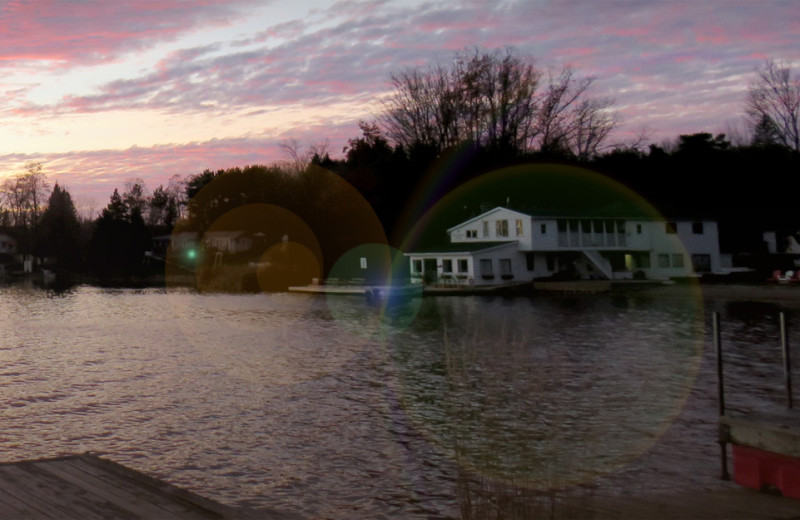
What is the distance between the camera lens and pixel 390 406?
61.1ft

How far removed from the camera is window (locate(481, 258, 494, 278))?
6981 centimetres

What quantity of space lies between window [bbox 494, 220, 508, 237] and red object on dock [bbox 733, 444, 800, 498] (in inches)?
2560

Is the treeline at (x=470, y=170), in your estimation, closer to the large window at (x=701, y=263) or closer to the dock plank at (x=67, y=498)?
the large window at (x=701, y=263)

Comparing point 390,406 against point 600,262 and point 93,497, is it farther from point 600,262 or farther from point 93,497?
point 600,262

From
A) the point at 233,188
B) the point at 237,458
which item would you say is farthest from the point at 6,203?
the point at 237,458

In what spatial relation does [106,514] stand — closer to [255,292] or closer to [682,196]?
[255,292]

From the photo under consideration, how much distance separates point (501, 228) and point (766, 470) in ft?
217

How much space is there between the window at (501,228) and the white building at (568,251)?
0.35 ft

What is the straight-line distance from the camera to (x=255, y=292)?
8094 cm

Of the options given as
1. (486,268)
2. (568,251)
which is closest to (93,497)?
(486,268)

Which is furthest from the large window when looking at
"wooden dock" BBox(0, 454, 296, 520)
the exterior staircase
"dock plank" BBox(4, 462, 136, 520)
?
"dock plank" BBox(4, 462, 136, 520)

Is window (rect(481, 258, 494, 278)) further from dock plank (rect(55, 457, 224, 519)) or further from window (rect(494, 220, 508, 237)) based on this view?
dock plank (rect(55, 457, 224, 519))

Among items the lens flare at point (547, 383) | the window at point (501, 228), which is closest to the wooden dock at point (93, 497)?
the lens flare at point (547, 383)

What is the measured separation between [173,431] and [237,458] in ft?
10.0
